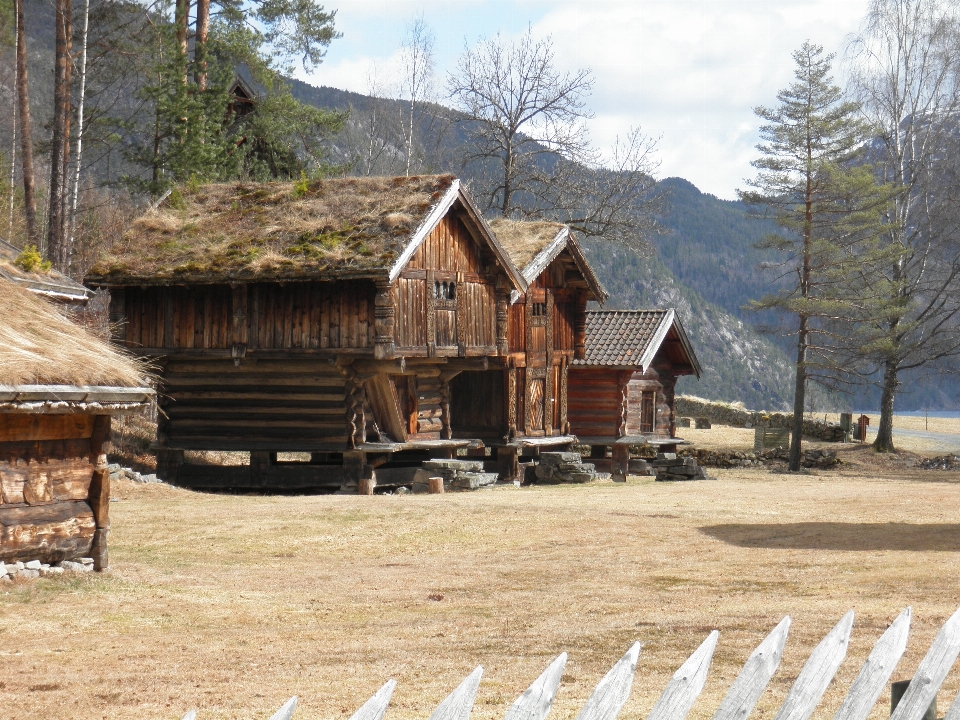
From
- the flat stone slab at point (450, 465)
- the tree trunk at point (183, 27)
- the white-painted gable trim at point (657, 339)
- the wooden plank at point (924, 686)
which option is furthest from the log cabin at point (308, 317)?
the wooden plank at point (924, 686)

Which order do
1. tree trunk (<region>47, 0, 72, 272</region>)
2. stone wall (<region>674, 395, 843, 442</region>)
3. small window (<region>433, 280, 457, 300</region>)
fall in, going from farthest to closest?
stone wall (<region>674, 395, 843, 442</region>) → tree trunk (<region>47, 0, 72, 272</region>) → small window (<region>433, 280, 457, 300</region>)

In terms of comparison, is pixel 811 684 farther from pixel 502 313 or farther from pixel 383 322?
pixel 502 313

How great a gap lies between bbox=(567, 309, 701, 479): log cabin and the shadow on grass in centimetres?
1572

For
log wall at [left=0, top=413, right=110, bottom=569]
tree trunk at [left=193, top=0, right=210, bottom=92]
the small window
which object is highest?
tree trunk at [left=193, top=0, right=210, bottom=92]

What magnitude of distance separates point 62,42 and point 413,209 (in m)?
11.9

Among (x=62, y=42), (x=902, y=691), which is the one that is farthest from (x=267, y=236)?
(x=902, y=691)

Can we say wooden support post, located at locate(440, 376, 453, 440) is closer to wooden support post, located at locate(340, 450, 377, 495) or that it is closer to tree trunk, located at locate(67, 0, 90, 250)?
wooden support post, located at locate(340, 450, 377, 495)

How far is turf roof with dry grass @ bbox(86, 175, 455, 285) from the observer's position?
2311 cm

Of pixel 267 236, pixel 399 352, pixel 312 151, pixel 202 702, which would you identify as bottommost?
pixel 202 702

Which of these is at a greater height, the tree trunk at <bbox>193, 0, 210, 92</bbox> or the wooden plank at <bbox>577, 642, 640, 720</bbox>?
the tree trunk at <bbox>193, 0, 210, 92</bbox>

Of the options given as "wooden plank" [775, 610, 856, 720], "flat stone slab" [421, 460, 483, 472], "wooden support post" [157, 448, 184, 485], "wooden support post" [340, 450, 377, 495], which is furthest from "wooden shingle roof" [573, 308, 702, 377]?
"wooden plank" [775, 610, 856, 720]

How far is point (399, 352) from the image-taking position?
23531mm

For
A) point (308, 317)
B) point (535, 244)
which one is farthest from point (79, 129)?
point (535, 244)

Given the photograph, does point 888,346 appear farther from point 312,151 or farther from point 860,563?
point 860,563
